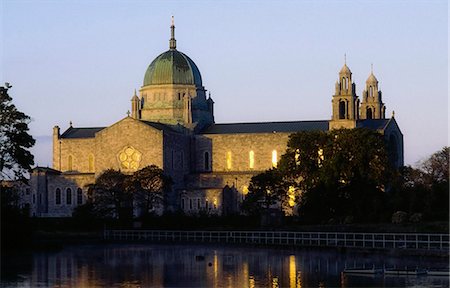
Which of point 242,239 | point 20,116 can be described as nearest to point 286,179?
point 242,239

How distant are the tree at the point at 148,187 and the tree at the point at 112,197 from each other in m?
1.06

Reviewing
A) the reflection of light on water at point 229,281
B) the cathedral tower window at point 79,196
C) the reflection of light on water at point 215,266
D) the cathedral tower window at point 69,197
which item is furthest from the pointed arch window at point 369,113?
the reflection of light on water at point 229,281

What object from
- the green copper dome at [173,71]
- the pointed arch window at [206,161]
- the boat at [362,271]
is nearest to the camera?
the boat at [362,271]

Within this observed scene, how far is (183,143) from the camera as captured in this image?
12244cm

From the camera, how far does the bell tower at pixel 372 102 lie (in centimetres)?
13225

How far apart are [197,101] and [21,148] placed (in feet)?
183

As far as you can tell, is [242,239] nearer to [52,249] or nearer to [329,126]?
[52,249]

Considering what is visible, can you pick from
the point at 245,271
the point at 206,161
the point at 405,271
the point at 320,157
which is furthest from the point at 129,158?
the point at 405,271

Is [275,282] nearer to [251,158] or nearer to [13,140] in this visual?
[13,140]

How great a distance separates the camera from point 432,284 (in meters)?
50.3

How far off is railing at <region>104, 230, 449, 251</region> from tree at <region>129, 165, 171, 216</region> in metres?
13.5

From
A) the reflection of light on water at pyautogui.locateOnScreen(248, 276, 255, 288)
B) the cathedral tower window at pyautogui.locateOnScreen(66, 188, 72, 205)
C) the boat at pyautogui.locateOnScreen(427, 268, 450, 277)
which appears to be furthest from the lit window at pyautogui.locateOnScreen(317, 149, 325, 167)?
the reflection of light on water at pyautogui.locateOnScreen(248, 276, 255, 288)

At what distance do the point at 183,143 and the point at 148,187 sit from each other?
1899 cm

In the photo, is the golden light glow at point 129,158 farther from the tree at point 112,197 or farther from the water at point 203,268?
the water at point 203,268
